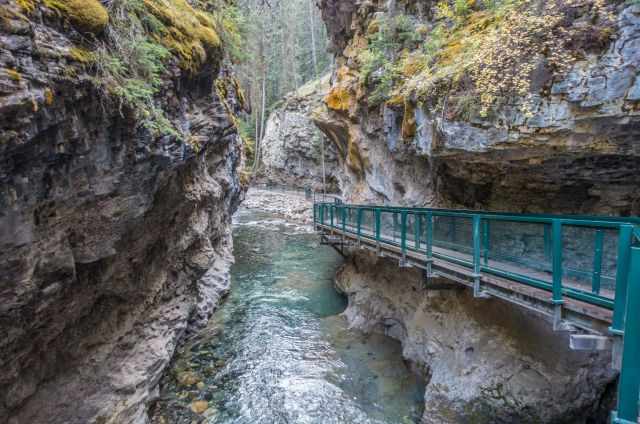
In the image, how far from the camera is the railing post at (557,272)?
426 cm

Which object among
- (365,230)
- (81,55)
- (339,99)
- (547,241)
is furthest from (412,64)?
(81,55)

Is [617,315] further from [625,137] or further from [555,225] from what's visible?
[625,137]

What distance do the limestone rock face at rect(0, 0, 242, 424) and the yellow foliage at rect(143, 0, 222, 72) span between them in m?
0.45

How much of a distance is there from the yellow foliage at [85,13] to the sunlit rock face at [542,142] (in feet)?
20.8

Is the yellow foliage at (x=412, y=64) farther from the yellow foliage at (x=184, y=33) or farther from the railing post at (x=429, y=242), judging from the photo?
the yellow foliage at (x=184, y=33)

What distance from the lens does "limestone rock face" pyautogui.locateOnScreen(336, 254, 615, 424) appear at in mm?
5586

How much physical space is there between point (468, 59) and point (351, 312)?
8.35 m

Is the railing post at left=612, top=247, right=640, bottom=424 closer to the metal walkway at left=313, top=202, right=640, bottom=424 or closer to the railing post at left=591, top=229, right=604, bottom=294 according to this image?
the metal walkway at left=313, top=202, right=640, bottom=424

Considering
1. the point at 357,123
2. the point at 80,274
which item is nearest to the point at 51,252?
the point at 80,274

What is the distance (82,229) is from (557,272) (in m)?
6.96

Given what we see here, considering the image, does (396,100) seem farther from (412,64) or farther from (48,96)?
(48,96)

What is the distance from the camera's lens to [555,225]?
14.3 feet

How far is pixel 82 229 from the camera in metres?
5.00

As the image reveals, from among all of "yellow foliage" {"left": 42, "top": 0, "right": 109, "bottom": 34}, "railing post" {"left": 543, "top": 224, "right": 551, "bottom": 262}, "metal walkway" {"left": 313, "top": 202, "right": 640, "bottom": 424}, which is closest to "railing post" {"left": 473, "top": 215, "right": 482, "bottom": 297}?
"metal walkway" {"left": 313, "top": 202, "right": 640, "bottom": 424}
